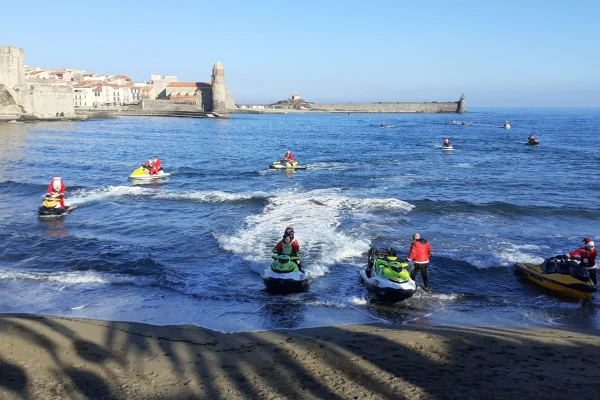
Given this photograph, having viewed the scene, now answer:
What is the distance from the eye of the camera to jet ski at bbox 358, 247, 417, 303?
11250 mm

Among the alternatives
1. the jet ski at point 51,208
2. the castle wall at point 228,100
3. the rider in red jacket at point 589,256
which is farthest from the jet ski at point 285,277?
the castle wall at point 228,100

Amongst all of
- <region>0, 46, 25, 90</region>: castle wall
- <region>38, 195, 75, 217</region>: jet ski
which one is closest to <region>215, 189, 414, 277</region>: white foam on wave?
<region>38, 195, 75, 217</region>: jet ski

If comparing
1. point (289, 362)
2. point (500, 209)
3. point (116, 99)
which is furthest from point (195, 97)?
point (289, 362)

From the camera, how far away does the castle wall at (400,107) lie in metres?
153

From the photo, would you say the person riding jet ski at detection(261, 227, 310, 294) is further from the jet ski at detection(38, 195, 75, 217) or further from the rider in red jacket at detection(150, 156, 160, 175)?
the rider in red jacket at detection(150, 156, 160, 175)

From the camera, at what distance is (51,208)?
19672 millimetres

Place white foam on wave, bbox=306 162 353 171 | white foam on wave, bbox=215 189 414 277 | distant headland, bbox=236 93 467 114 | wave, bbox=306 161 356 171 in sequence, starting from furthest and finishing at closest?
distant headland, bbox=236 93 467 114, wave, bbox=306 161 356 171, white foam on wave, bbox=306 162 353 171, white foam on wave, bbox=215 189 414 277

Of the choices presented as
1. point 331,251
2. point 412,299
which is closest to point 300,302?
point 412,299

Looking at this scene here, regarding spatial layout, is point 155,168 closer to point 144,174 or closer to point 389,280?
point 144,174

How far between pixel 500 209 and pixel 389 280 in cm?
1231

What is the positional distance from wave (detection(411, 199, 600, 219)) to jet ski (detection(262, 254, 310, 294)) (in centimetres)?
1037

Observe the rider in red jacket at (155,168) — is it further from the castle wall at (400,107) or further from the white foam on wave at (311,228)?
the castle wall at (400,107)

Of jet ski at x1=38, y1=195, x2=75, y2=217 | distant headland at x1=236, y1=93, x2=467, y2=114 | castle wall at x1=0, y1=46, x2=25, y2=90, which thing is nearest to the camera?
jet ski at x1=38, y1=195, x2=75, y2=217

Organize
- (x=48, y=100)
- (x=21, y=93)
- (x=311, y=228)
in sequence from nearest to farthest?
(x=311, y=228) → (x=21, y=93) → (x=48, y=100)
